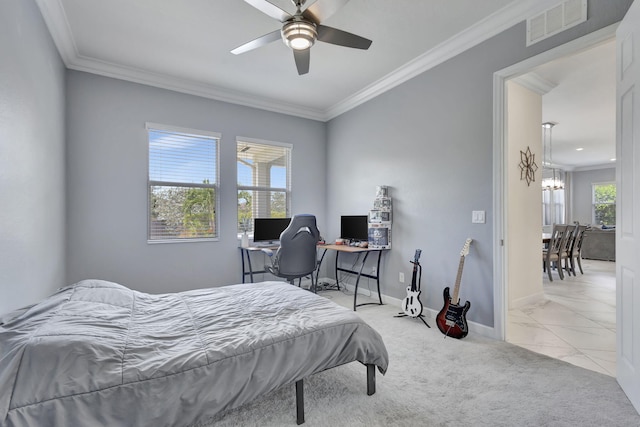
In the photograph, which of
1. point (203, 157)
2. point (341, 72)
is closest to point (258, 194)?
point (203, 157)

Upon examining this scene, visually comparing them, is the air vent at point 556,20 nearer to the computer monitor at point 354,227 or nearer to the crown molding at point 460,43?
the crown molding at point 460,43

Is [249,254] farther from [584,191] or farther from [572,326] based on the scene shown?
[584,191]

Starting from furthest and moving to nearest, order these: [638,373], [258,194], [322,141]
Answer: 1. [322,141]
2. [258,194]
3. [638,373]

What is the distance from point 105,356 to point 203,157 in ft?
10.9

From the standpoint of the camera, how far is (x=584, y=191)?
10008 millimetres

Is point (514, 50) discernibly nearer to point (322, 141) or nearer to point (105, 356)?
point (322, 141)

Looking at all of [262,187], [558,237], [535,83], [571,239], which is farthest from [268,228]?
[571,239]

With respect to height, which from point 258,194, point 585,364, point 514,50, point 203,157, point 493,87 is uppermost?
point 514,50

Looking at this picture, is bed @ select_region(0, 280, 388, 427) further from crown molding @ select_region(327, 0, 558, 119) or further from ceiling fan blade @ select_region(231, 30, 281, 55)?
crown molding @ select_region(327, 0, 558, 119)

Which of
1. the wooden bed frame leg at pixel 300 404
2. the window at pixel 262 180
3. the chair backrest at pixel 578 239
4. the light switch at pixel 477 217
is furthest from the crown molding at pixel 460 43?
the chair backrest at pixel 578 239

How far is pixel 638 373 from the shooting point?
174 cm

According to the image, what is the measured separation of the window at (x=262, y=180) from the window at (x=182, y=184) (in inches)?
15.6

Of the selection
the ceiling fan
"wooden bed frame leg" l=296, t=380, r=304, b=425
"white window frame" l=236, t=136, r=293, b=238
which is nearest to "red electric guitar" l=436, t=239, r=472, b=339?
"wooden bed frame leg" l=296, t=380, r=304, b=425

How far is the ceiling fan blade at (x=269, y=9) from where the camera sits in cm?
194
